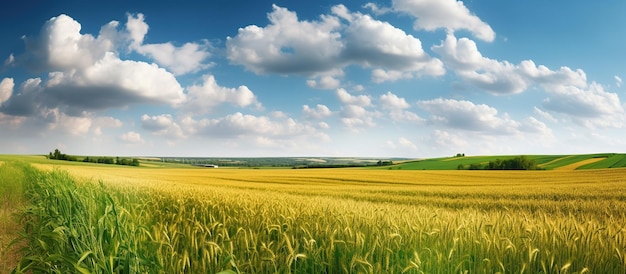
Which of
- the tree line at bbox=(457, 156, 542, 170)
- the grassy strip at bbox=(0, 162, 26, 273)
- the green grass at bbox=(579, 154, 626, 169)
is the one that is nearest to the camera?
the grassy strip at bbox=(0, 162, 26, 273)

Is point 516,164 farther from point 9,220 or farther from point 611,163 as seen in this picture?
point 9,220

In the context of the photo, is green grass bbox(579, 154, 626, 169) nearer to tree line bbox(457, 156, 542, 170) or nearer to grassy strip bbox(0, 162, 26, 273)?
tree line bbox(457, 156, 542, 170)

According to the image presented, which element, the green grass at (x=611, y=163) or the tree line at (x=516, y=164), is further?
the tree line at (x=516, y=164)

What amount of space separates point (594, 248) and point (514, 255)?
134 centimetres

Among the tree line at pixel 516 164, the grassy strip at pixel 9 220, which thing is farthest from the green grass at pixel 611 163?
the grassy strip at pixel 9 220

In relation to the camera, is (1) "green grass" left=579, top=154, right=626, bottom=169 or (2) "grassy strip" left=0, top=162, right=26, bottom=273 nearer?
(2) "grassy strip" left=0, top=162, right=26, bottom=273

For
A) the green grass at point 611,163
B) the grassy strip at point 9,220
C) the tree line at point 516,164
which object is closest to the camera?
the grassy strip at point 9,220

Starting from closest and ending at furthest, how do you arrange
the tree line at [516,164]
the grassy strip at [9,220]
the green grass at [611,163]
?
the grassy strip at [9,220], the green grass at [611,163], the tree line at [516,164]

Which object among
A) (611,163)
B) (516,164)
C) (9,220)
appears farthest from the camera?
(516,164)

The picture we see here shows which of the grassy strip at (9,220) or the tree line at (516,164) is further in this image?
the tree line at (516,164)

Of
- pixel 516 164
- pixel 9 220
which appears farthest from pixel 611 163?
pixel 9 220

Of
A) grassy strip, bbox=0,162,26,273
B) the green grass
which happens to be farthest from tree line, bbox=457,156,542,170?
grassy strip, bbox=0,162,26,273

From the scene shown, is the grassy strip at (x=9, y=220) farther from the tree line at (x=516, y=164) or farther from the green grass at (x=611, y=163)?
the green grass at (x=611, y=163)

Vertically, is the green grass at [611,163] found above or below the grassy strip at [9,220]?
above
